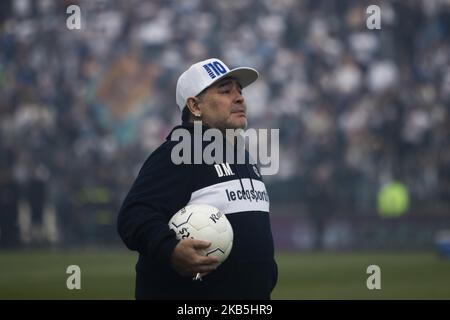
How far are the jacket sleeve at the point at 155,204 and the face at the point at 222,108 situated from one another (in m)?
0.34

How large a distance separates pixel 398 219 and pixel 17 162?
28.4ft

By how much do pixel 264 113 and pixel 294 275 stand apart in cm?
794

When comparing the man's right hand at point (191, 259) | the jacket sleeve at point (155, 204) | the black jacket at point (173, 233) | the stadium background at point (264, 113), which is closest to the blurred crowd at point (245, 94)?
the stadium background at point (264, 113)

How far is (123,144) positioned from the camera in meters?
24.6

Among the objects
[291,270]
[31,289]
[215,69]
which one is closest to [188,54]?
[291,270]

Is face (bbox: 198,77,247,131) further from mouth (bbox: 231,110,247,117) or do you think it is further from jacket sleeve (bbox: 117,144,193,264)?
jacket sleeve (bbox: 117,144,193,264)

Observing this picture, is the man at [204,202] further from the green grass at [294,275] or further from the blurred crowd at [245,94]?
the blurred crowd at [245,94]

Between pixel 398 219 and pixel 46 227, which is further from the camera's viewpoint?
pixel 46 227

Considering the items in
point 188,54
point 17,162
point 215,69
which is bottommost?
point 215,69

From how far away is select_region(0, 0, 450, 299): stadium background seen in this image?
73.9ft

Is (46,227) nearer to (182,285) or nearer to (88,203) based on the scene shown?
(88,203)

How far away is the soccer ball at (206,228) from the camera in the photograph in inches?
216

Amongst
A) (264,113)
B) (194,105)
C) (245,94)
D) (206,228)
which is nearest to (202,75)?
(194,105)

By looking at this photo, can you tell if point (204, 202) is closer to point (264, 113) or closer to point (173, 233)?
point (173, 233)
